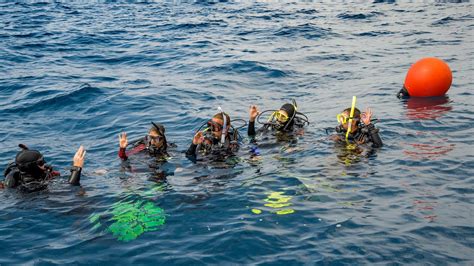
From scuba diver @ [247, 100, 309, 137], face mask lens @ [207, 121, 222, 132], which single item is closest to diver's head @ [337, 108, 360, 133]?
scuba diver @ [247, 100, 309, 137]

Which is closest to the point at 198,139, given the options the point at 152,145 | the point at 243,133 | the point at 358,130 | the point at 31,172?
the point at 152,145

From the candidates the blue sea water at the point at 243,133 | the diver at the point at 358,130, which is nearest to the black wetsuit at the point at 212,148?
the blue sea water at the point at 243,133

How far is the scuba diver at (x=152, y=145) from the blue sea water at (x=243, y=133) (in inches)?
11.7

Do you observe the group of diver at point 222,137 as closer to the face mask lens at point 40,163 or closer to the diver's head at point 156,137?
the diver's head at point 156,137

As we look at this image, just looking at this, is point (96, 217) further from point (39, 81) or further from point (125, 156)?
point (39, 81)

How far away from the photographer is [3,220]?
25.9ft

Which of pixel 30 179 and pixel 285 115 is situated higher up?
pixel 285 115

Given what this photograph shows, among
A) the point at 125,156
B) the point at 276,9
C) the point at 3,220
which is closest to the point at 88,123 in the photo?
the point at 125,156

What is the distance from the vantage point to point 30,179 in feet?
28.5

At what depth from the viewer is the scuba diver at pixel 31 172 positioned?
27.9 ft

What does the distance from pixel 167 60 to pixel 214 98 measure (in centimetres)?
535

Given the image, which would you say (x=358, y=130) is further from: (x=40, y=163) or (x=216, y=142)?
(x=40, y=163)

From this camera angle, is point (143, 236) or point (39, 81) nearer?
point (143, 236)

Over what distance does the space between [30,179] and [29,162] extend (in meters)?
0.36
